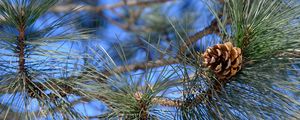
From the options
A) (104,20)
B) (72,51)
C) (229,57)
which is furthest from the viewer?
(104,20)

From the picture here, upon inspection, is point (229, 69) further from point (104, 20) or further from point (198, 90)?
point (104, 20)

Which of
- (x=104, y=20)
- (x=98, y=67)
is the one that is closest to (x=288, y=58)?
(x=98, y=67)

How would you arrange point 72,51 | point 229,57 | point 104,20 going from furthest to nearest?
1. point 104,20
2. point 72,51
3. point 229,57

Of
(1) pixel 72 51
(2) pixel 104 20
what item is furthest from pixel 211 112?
(2) pixel 104 20

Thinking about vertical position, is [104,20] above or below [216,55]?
above

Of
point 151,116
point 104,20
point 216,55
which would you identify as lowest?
point 151,116

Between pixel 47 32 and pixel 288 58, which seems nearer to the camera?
pixel 288 58
